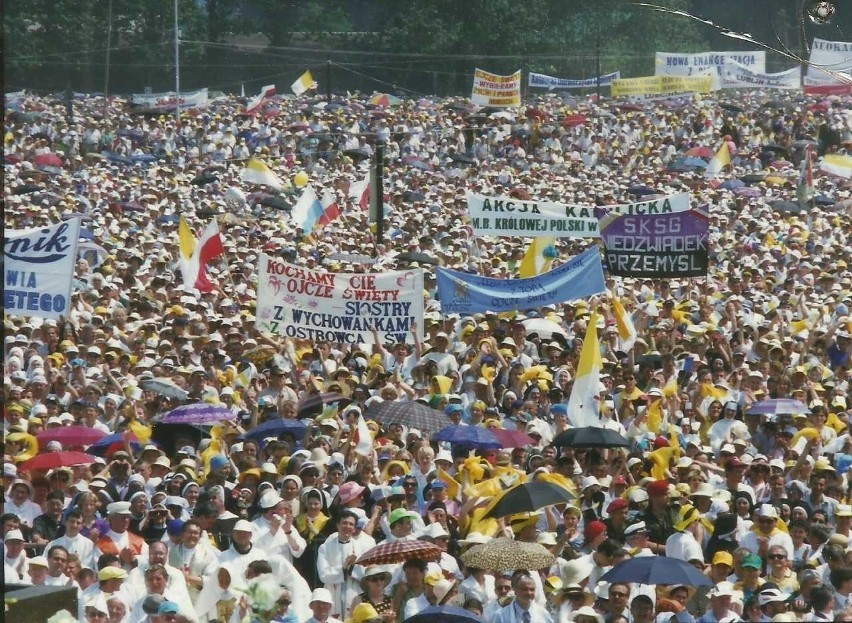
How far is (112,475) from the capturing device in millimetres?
11133

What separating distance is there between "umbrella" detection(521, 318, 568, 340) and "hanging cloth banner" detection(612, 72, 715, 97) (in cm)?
2913

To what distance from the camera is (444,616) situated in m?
7.81

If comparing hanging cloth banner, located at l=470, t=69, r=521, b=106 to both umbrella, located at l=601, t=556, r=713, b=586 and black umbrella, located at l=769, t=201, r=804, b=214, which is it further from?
umbrella, located at l=601, t=556, r=713, b=586

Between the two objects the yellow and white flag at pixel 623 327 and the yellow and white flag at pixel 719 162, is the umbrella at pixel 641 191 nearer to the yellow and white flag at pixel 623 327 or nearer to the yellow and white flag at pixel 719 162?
the yellow and white flag at pixel 719 162

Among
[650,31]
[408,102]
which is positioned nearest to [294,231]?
[408,102]

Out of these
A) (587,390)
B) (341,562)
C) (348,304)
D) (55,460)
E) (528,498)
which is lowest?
(341,562)

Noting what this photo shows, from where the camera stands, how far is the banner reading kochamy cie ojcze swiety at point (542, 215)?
17.9 m

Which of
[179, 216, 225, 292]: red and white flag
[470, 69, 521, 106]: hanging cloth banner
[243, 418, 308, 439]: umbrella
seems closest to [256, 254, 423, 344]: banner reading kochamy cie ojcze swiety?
[243, 418, 308, 439]: umbrella

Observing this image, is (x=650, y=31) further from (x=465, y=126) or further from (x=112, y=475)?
(x=112, y=475)

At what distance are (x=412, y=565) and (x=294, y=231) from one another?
16.9 meters

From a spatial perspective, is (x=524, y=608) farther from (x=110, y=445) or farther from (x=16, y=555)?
(x=110, y=445)

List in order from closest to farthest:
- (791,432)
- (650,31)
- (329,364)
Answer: (791,432), (329,364), (650,31)

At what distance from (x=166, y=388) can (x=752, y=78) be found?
112 feet

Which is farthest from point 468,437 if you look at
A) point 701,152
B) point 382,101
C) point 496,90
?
point 382,101
